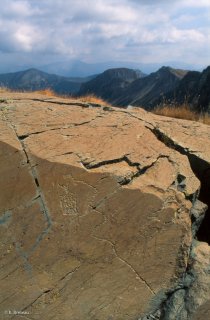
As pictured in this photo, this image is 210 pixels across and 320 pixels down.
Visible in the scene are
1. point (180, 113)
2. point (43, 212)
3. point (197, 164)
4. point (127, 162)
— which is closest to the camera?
point (43, 212)

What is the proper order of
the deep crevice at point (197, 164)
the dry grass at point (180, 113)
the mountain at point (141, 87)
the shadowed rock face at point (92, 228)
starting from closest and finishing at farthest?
the shadowed rock face at point (92, 228), the deep crevice at point (197, 164), the dry grass at point (180, 113), the mountain at point (141, 87)

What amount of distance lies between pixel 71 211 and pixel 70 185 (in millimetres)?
388

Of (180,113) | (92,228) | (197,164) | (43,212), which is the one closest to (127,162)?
(92,228)

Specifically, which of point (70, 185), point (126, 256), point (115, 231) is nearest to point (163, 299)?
point (126, 256)

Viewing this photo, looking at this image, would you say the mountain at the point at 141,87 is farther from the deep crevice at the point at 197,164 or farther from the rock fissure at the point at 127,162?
the rock fissure at the point at 127,162

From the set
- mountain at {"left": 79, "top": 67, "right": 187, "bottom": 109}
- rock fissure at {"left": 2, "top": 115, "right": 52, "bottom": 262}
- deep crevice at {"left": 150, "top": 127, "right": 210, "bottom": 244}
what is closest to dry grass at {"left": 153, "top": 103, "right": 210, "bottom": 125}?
deep crevice at {"left": 150, "top": 127, "right": 210, "bottom": 244}

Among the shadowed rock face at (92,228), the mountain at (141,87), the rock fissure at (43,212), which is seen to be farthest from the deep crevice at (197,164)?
the mountain at (141,87)

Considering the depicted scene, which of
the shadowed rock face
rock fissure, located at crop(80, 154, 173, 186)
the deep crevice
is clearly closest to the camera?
the shadowed rock face

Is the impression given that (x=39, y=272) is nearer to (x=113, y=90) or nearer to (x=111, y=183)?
(x=111, y=183)

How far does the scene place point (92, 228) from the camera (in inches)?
235

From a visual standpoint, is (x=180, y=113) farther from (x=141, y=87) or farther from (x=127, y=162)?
(x=141, y=87)

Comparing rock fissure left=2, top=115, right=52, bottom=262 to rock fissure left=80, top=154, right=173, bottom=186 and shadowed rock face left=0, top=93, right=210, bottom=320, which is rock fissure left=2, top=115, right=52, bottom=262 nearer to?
shadowed rock face left=0, top=93, right=210, bottom=320

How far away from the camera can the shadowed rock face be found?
225 inches

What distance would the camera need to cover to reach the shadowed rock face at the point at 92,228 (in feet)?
18.8
